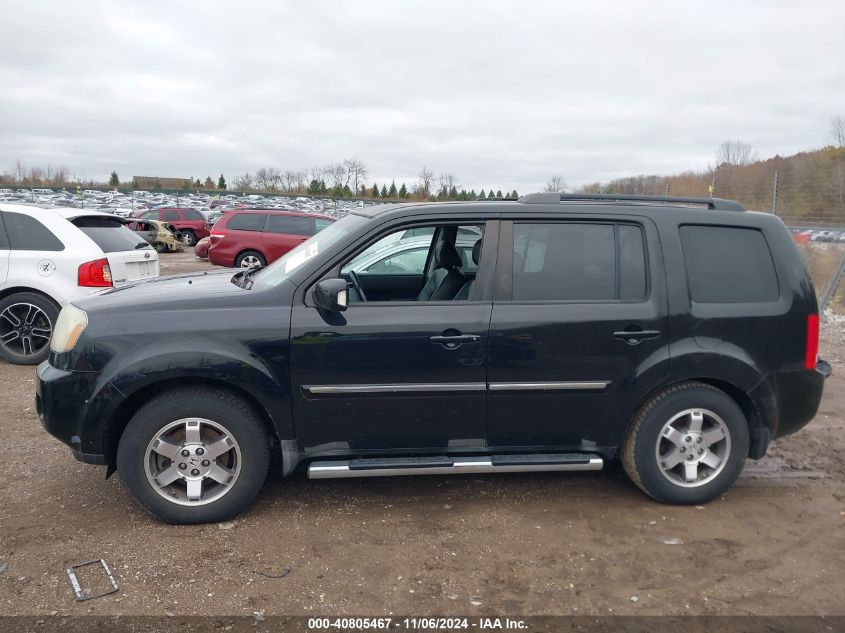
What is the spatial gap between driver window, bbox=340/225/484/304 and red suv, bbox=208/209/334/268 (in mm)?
10165

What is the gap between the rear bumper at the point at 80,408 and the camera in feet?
11.4

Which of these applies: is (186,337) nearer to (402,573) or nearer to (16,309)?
(402,573)

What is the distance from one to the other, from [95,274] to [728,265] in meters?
6.24

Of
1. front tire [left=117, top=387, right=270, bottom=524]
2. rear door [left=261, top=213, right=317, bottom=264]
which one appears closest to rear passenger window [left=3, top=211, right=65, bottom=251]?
front tire [left=117, top=387, right=270, bottom=524]

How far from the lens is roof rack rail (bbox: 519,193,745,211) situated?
394 cm

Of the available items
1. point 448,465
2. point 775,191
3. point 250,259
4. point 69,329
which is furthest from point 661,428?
point 250,259

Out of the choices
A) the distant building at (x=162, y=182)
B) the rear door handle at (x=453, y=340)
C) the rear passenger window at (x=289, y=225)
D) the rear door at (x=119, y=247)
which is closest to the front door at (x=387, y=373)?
the rear door handle at (x=453, y=340)

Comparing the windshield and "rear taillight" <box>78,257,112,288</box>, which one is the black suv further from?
"rear taillight" <box>78,257,112,288</box>

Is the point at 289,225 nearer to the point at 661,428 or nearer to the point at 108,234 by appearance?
the point at 108,234

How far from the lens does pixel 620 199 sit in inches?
161

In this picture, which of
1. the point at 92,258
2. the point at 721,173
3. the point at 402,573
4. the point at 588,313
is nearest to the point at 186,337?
the point at 402,573

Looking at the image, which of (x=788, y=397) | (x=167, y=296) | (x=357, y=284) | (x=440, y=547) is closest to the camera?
(x=440, y=547)

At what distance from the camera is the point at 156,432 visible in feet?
11.6

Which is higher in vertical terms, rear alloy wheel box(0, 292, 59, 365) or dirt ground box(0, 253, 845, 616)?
rear alloy wheel box(0, 292, 59, 365)
